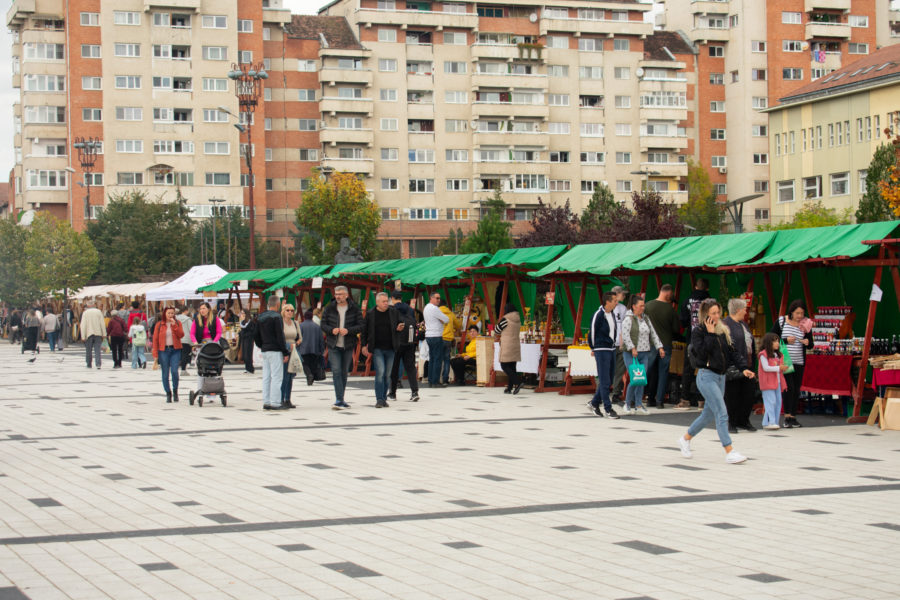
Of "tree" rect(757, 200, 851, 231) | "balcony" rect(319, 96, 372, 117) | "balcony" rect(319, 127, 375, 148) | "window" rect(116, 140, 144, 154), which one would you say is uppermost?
"balcony" rect(319, 96, 372, 117)

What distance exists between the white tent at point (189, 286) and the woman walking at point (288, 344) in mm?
20870

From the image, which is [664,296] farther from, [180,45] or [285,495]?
[180,45]

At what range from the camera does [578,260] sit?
21.9m

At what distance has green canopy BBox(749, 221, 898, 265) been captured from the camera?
1588 cm

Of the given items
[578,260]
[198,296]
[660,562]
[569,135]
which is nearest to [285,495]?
[660,562]

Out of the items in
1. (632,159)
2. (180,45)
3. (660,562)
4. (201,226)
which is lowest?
(660,562)

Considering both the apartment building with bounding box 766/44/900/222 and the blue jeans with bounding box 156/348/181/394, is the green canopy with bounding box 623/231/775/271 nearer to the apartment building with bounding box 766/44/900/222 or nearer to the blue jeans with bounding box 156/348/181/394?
the blue jeans with bounding box 156/348/181/394

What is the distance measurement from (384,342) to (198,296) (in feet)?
74.7

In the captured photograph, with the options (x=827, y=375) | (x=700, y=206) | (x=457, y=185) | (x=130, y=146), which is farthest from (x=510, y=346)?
(x=700, y=206)

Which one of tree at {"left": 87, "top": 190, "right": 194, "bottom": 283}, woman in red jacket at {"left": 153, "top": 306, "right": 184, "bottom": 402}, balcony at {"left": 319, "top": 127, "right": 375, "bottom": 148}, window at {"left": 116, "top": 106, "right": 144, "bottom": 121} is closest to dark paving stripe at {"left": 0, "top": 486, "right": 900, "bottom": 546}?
woman in red jacket at {"left": 153, "top": 306, "right": 184, "bottom": 402}

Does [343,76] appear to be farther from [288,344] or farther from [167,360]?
[288,344]

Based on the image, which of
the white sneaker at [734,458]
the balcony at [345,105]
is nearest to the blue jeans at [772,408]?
the white sneaker at [734,458]

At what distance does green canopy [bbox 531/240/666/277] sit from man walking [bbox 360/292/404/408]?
3.49 metres

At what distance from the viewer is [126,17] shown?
90188mm
